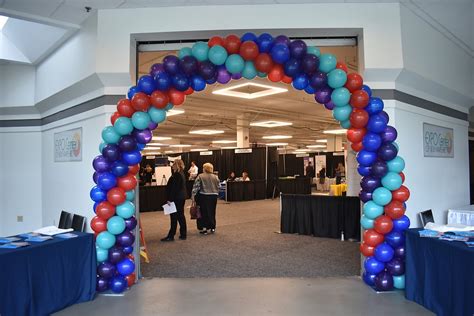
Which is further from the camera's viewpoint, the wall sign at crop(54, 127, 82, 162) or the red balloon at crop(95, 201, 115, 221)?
the wall sign at crop(54, 127, 82, 162)

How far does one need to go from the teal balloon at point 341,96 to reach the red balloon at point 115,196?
7.74 ft

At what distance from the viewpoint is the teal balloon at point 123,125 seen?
3.31m

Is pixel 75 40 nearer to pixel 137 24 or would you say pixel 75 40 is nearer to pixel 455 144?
pixel 137 24

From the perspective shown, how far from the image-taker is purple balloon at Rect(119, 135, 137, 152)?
3.34 meters

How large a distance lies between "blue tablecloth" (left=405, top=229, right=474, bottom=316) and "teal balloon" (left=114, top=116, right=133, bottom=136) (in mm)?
2941

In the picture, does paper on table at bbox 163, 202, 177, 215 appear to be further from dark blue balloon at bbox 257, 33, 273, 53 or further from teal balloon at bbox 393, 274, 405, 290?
teal balloon at bbox 393, 274, 405, 290

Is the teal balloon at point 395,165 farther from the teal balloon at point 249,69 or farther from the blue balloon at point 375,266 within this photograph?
the teal balloon at point 249,69

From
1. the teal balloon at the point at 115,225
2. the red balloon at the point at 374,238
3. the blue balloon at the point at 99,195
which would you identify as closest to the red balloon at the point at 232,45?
the blue balloon at the point at 99,195

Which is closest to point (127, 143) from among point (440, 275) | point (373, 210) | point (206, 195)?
point (373, 210)

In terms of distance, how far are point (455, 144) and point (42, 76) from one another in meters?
6.62

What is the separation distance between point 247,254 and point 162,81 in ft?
10.0

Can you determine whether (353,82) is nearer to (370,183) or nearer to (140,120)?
(370,183)

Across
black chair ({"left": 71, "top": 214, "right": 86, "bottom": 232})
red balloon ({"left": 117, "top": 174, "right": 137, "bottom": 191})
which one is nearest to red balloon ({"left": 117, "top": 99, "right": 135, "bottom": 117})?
red balloon ({"left": 117, "top": 174, "right": 137, "bottom": 191})

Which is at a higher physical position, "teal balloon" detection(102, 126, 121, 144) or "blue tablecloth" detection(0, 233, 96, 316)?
"teal balloon" detection(102, 126, 121, 144)
